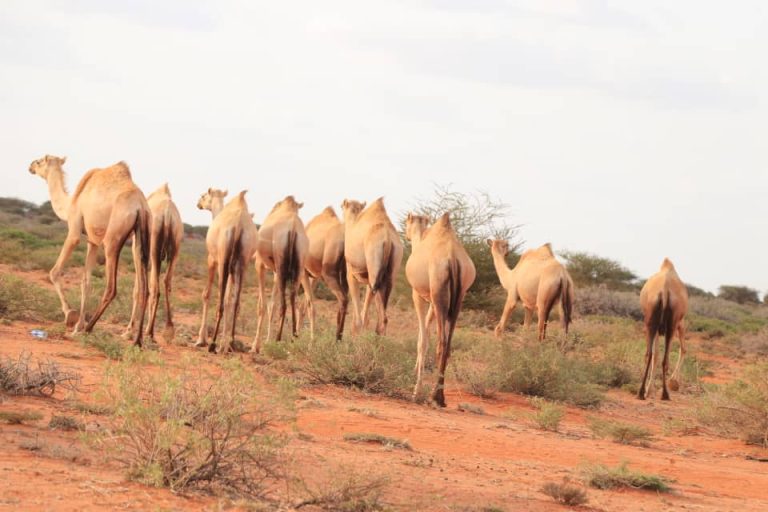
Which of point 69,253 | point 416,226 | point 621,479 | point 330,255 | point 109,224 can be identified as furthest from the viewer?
point 330,255

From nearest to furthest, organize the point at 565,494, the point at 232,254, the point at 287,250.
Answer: the point at 565,494 → the point at 232,254 → the point at 287,250

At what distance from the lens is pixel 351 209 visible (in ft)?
55.1

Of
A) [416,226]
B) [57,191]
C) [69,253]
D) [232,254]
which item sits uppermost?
[416,226]

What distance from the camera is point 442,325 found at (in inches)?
477

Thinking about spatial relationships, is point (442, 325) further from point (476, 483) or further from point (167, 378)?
point (167, 378)

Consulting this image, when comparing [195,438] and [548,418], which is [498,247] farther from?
[195,438]

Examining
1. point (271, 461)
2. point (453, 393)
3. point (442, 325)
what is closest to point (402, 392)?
point (442, 325)

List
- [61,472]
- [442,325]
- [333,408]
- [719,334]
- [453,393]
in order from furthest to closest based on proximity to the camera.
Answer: [719,334], [453,393], [442,325], [333,408], [61,472]

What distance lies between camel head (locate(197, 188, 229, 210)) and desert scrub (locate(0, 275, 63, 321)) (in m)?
3.03

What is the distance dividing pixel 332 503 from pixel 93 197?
8.30m

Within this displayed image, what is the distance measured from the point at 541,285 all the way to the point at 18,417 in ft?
38.5

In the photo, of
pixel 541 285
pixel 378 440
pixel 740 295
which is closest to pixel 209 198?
pixel 541 285

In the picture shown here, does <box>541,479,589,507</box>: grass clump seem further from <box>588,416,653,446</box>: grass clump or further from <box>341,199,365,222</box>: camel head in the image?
<box>341,199,365,222</box>: camel head

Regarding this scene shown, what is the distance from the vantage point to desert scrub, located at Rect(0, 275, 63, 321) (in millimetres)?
15414
